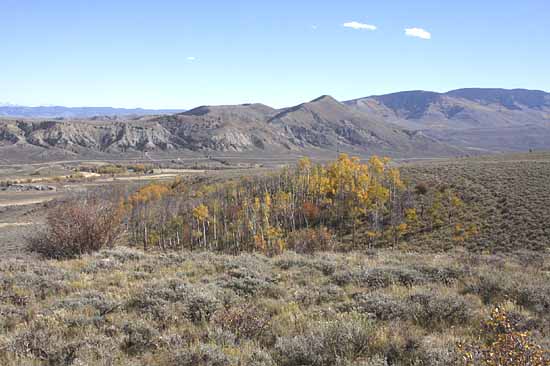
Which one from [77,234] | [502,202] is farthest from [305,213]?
[77,234]

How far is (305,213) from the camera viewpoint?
68.3 metres

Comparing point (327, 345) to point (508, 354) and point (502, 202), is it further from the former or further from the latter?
point (502, 202)

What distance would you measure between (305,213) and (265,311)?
61397mm

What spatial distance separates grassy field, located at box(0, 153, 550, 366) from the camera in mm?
5445

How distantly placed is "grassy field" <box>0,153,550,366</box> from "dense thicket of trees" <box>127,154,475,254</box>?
1616 inches

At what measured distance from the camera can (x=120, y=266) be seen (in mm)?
11273

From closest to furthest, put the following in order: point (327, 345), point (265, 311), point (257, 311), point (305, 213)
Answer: point (327, 345)
point (257, 311)
point (265, 311)
point (305, 213)

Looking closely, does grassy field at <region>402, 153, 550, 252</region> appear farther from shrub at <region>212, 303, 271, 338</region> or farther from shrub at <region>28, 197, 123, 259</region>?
shrub at <region>212, 303, 271, 338</region>

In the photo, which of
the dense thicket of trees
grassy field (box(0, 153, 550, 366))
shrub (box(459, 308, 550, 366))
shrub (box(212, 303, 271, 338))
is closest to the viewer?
shrub (box(459, 308, 550, 366))

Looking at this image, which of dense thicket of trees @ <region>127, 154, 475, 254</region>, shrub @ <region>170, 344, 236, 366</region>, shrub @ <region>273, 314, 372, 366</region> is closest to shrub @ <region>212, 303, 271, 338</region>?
shrub @ <region>273, 314, 372, 366</region>

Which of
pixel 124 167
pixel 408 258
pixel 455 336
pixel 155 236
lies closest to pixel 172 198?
pixel 155 236

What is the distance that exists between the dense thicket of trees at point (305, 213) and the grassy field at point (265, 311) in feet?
135

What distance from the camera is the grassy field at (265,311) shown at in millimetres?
5445

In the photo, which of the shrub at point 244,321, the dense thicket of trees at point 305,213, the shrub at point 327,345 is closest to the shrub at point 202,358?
the shrub at point 327,345
